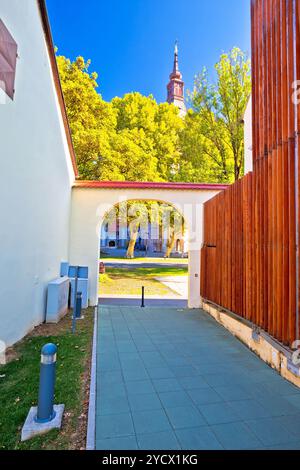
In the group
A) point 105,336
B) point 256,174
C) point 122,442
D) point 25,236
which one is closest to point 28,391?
point 122,442

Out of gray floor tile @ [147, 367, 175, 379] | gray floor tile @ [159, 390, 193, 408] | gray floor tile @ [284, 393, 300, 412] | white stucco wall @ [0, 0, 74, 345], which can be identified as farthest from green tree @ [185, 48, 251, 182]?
gray floor tile @ [159, 390, 193, 408]

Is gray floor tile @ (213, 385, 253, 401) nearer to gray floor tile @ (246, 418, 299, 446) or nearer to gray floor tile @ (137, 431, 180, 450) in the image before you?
gray floor tile @ (246, 418, 299, 446)

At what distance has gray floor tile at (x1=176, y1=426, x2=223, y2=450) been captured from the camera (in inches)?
103

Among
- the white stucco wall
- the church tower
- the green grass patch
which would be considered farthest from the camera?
the church tower

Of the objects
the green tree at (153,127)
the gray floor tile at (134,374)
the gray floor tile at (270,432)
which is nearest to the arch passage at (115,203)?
the gray floor tile at (134,374)

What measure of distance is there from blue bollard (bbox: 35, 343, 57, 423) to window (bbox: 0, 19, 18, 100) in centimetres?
457

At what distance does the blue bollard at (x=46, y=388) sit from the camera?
116 inches

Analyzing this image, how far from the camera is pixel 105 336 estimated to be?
6203mm

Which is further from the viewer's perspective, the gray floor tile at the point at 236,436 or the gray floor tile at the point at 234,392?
the gray floor tile at the point at 234,392

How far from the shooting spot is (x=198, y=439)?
2.73 meters

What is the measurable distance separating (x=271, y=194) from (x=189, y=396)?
11.2 ft

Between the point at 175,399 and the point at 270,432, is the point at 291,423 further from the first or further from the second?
the point at 175,399

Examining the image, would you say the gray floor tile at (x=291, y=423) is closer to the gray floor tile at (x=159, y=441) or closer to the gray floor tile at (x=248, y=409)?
the gray floor tile at (x=248, y=409)

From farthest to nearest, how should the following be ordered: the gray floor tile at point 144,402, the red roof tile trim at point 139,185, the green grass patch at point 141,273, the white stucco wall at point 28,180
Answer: the green grass patch at point 141,273 < the red roof tile trim at point 139,185 < the white stucco wall at point 28,180 < the gray floor tile at point 144,402
